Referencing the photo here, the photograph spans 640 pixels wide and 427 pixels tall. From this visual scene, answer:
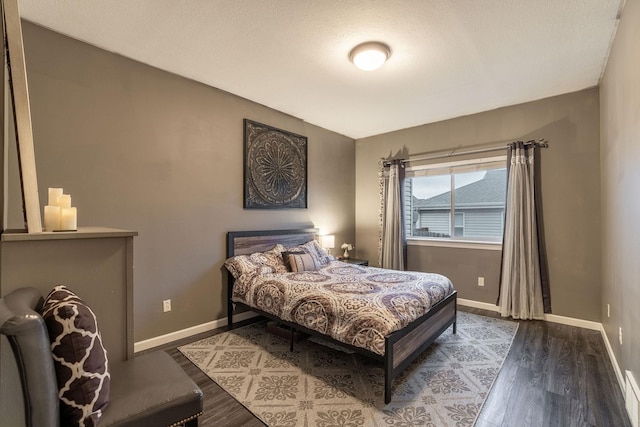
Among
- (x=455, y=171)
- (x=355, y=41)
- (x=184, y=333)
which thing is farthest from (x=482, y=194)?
(x=184, y=333)

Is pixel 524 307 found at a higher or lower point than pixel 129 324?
lower

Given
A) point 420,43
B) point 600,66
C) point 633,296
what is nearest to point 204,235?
point 420,43

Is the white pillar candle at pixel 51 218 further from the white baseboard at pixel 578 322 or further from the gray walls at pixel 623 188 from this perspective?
the white baseboard at pixel 578 322

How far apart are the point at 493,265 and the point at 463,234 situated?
60cm

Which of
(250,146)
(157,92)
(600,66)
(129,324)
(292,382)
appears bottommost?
(292,382)

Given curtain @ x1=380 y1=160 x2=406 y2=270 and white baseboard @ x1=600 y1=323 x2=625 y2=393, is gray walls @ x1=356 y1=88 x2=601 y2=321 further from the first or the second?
curtain @ x1=380 y1=160 x2=406 y2=270

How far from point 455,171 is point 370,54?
2548mm

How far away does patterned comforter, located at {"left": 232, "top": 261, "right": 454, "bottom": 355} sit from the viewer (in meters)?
2.10

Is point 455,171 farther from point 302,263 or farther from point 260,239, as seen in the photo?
point 260,239

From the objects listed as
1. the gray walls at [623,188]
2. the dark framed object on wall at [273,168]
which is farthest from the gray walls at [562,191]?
the dark framed object on wall at [273,168]

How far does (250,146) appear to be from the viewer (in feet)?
12.0

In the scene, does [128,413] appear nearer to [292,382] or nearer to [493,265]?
[292,382]

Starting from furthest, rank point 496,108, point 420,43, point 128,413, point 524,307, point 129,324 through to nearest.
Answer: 1. point 496,108
2. point 524,307
3. point 420,43
4. point 129,324
5. point 128,413

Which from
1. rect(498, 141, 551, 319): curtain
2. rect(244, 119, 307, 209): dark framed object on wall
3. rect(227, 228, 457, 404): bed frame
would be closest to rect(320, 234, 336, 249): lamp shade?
rect(227, 228, 457, 404): bed frame
